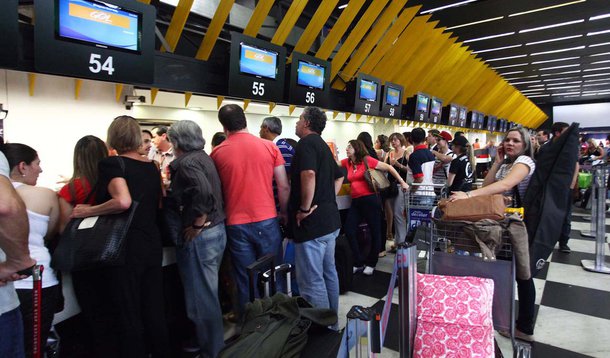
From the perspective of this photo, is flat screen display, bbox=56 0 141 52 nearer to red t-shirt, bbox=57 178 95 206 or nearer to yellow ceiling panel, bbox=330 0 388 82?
red t-shirt, bbox=57 178 95 206

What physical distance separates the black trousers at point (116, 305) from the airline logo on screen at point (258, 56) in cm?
317

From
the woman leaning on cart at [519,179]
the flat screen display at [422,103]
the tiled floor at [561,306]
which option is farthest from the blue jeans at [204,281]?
the flat screen display at [422,103]

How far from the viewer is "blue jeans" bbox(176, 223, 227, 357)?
7.41ft

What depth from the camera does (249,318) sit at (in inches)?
56.6

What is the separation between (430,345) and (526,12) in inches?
401

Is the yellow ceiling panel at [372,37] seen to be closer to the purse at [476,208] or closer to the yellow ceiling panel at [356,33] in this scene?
the yellow ceiling panel at [356,33]

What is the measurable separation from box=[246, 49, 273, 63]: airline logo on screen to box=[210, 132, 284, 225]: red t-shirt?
2407mm

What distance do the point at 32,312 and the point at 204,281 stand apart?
0.87 metres

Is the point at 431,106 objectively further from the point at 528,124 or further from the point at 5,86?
the point at 528,124

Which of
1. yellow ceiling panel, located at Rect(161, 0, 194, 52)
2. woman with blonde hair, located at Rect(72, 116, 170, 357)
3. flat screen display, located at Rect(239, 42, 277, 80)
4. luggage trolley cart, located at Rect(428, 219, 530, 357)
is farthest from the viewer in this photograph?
yellow ceiling panel, located at Rect(161, 0, 194, 52)

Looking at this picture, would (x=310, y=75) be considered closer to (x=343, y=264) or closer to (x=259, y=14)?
(x=259, y=14)

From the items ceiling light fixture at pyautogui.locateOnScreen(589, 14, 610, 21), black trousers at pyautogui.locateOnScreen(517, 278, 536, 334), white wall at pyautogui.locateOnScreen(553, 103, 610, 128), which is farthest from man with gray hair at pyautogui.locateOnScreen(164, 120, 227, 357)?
white wall at pyautogui.locateOnScreen(553, 103, 610, 128)

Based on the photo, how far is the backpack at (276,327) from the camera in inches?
49.7

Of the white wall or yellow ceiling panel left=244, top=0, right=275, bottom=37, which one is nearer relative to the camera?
yellow ceiling panel left=244, top=0, right=275, bottom=37
